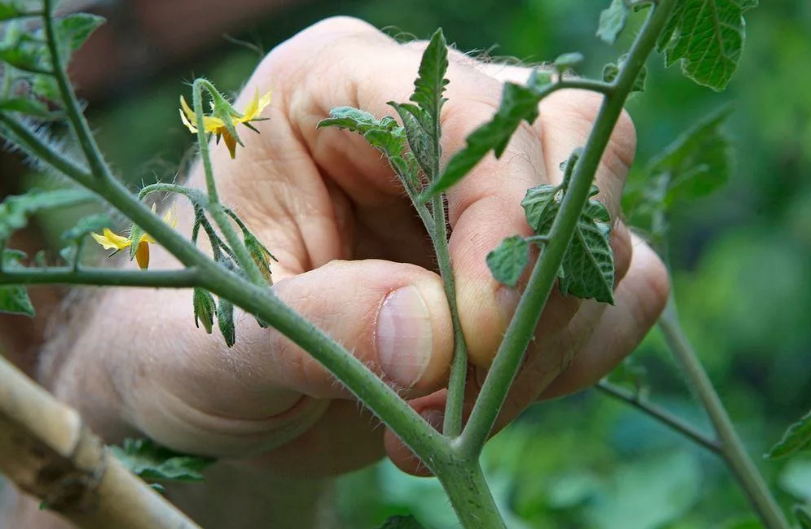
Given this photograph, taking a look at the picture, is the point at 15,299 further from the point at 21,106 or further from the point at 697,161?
the point at 697,161

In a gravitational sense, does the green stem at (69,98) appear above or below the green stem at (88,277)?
above

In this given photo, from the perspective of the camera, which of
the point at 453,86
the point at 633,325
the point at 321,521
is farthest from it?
the point at 321,521

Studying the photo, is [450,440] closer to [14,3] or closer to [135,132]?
[14,3]

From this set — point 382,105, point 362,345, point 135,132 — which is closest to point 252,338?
point 362,345

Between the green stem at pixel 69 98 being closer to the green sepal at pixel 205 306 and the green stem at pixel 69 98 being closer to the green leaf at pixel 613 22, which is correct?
the green sepal at pixel 205 306

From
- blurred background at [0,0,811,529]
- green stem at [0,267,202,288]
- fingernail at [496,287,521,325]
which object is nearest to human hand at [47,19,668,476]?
fingernail at [496,287,521,325]

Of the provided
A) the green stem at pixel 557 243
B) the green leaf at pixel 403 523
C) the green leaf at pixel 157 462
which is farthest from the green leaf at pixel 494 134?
the green leaf at pixel 157 462
